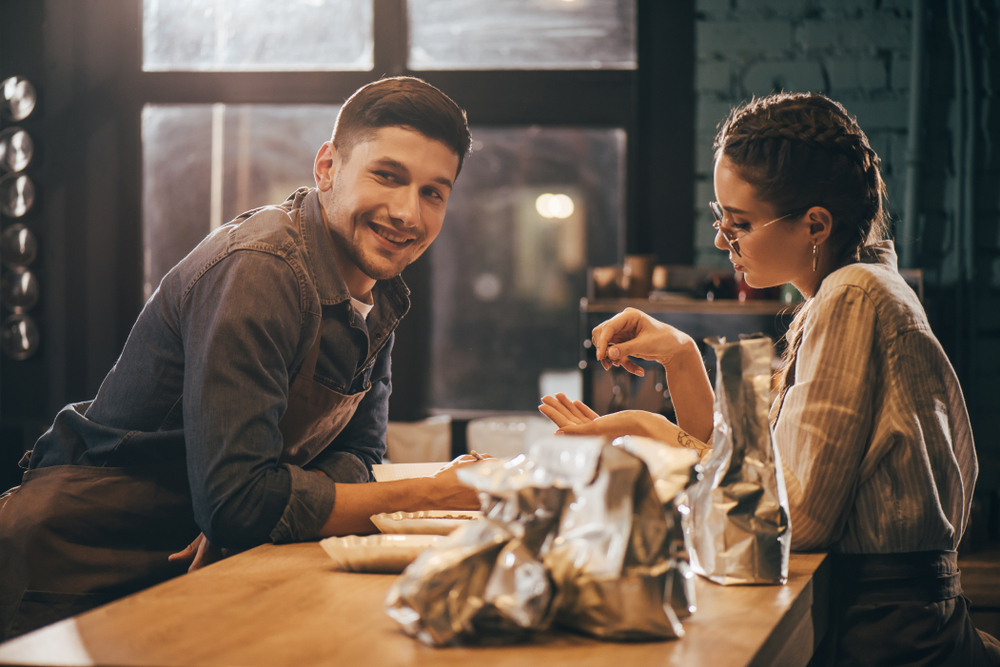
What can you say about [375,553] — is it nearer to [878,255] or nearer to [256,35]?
[878,255]

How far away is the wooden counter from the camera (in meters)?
0.61

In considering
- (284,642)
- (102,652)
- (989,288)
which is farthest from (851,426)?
(989,288)

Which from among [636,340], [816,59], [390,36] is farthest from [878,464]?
[390,36]

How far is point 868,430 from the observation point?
3.20 ft

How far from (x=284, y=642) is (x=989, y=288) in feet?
8.87

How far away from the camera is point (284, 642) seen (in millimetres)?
640

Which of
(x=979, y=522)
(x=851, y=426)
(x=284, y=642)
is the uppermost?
(x=851, y=426)

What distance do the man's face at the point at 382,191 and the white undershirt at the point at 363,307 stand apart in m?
0.06

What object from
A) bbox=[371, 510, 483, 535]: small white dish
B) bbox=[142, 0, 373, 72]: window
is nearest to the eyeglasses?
bbox=[371, 510, 483, 535]: small white dish

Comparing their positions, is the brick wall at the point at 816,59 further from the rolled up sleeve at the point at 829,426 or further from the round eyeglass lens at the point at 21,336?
the round eyeglass lens at the point at 21,336

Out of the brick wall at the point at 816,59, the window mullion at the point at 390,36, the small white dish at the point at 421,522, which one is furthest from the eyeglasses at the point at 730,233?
the window mullion at the point at 390,36

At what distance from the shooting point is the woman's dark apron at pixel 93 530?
1176 millimetres

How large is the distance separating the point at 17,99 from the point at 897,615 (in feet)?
11.2

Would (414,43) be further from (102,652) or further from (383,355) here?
(102,652)
